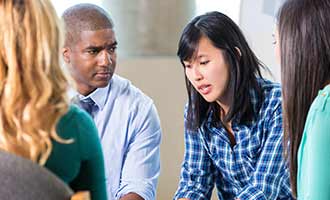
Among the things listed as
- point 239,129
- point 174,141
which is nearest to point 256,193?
point 239,129

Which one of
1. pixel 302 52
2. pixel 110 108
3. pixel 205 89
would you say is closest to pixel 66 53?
pixel 110 108

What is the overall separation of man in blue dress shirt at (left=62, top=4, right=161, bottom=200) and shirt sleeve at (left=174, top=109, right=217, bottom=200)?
0.12m

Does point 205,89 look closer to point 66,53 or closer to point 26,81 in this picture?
point 66,53

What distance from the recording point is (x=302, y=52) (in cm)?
138

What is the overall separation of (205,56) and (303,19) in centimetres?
57

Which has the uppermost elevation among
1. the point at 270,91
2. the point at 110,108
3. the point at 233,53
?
the point at 233,53

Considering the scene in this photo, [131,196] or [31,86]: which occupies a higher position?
[31,86]

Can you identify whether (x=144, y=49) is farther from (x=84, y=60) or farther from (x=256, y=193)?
(x=256, y=193)

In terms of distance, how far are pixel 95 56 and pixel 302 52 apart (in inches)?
36.1

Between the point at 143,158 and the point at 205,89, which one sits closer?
the point at 205,89

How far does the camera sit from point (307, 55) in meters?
1.37

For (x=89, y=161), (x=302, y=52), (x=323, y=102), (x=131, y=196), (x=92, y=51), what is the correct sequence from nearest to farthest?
(x=89, y=161) → (x=323, y=102) → (x=302, y=52) → (x=131, y=196) → (x=92, y=51)

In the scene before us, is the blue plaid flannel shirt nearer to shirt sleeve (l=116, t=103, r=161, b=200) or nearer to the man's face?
shirt sleeve (l=116, t=103, r=161, b=200)

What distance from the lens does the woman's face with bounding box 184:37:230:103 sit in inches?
75.2
